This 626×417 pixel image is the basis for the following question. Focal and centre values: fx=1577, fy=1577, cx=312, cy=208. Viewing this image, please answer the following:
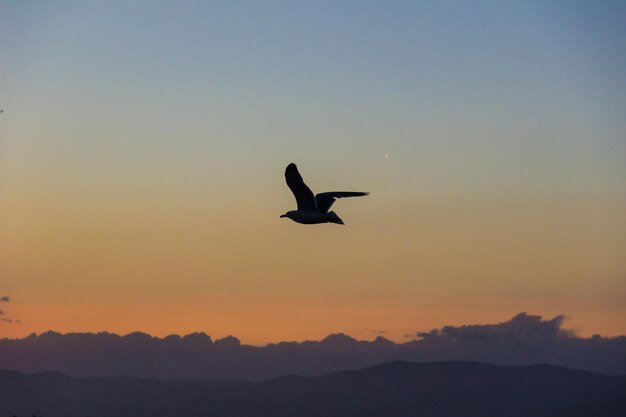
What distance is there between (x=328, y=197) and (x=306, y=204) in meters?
3.23

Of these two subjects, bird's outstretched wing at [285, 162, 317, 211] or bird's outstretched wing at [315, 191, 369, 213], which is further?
bird's outstretched wing at [315, 191, 369, 213]

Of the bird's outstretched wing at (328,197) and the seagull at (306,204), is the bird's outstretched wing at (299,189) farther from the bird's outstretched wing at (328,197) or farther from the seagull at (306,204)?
the bird's outstretched wing at (328,197)

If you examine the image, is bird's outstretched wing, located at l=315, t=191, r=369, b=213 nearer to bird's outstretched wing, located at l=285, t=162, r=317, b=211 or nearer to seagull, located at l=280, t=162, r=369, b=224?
seagull, located at l=280, t=162, r=369, b=224

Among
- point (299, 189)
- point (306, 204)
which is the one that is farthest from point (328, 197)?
point (299, 189)

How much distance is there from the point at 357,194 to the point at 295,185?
5.94m

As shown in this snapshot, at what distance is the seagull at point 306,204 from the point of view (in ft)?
365

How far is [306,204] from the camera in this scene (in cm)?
11325

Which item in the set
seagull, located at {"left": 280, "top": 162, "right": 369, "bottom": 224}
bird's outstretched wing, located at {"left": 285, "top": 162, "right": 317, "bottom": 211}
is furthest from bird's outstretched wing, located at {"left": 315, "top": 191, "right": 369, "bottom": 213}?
bird's outstretched wing, located at {"left": 285, "top": 162, "right": 317, "bottom": 211}

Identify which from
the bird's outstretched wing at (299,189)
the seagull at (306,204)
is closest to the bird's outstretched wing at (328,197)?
the seagull at (306,204)

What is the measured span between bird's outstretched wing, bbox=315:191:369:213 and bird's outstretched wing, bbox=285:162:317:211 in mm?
988

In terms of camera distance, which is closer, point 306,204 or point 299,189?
point 299,189

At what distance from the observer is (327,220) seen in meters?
Result: 112

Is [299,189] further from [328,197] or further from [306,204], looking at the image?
[328,197]

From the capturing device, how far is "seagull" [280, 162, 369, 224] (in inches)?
4375
